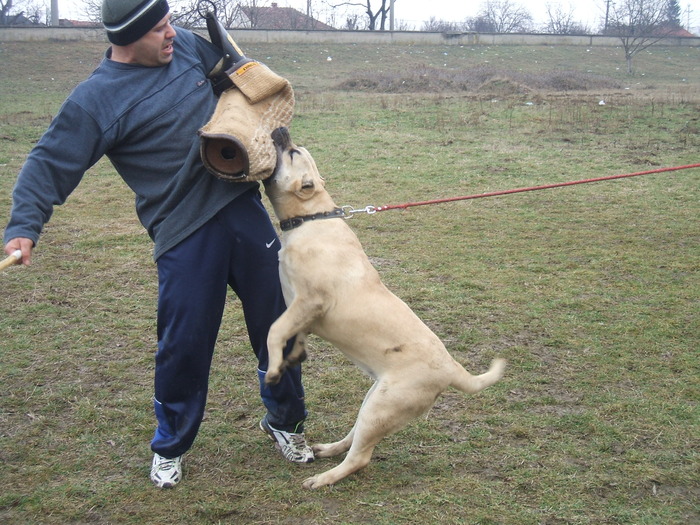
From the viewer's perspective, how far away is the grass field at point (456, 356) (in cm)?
308

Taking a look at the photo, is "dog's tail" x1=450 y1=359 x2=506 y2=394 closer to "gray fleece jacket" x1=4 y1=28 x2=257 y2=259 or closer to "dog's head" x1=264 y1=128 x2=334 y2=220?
"dog's head" x1=264 y1=128 x2=334 y2=220

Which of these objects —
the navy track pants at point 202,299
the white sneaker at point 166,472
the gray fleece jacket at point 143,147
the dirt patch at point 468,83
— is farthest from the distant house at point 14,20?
the white sneaker at point 166,472

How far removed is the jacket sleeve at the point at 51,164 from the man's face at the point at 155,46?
33cm

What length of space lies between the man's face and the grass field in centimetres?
186

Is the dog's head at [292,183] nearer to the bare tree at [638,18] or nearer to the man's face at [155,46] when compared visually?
the man's face at [155,46]

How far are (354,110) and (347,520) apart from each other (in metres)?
14.0

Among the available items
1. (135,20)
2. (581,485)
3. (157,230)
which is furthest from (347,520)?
(135,20)

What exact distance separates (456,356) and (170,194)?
230cm

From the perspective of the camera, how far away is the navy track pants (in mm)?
3031

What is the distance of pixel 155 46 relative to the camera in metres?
2.85

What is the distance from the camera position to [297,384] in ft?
11.2

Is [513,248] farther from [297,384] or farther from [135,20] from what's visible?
[135,20]

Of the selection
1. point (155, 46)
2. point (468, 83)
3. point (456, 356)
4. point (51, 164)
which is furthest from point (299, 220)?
point (468, 83)

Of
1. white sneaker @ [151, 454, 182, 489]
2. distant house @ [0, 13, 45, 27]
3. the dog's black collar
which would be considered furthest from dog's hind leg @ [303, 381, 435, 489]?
distant house @ [0, 13, 45, 27]
